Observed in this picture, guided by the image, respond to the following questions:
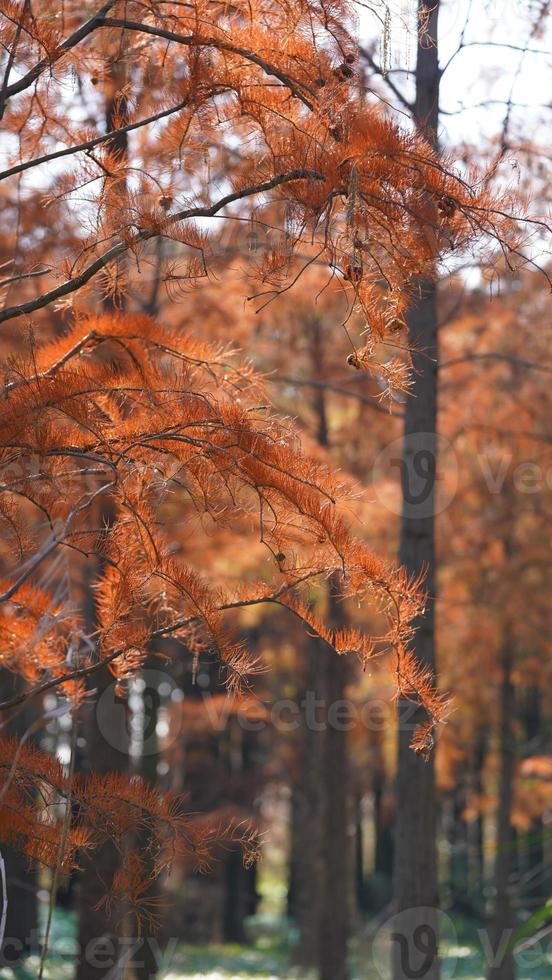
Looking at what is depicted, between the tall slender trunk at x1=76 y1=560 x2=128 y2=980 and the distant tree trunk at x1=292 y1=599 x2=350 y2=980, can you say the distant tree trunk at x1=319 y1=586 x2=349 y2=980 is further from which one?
the tall slender trunk at x1=76 y1=560 x2=128 y2=980

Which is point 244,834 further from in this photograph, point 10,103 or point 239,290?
point 239,290

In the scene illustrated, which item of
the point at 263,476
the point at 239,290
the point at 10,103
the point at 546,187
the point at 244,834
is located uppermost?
the point at 239,290

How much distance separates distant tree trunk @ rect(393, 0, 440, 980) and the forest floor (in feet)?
18.3

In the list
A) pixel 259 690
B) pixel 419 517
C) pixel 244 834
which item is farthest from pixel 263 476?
pixel 259 690

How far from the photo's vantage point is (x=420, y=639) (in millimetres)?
5969

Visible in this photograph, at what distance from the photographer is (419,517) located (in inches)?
241

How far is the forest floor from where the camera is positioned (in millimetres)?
12635

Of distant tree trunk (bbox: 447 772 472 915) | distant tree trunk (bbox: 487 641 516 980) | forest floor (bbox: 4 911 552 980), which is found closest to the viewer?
distant tree trunk (bbox: 487 641 516 980)

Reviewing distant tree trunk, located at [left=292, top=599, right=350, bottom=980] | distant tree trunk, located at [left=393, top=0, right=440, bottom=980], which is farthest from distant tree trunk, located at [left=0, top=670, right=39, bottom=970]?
distant tree trunk, located at [left=393, top=0, right=440, bottom=980]

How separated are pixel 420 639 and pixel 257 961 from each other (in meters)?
13.7

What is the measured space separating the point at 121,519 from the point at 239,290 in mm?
6603

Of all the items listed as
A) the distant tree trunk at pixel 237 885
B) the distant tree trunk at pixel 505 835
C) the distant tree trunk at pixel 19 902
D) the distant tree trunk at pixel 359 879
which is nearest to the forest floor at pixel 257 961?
the distant tree trunk at pixel 19 902

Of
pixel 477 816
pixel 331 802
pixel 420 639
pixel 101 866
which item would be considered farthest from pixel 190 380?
pixel 477 816

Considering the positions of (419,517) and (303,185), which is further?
(419,517)
